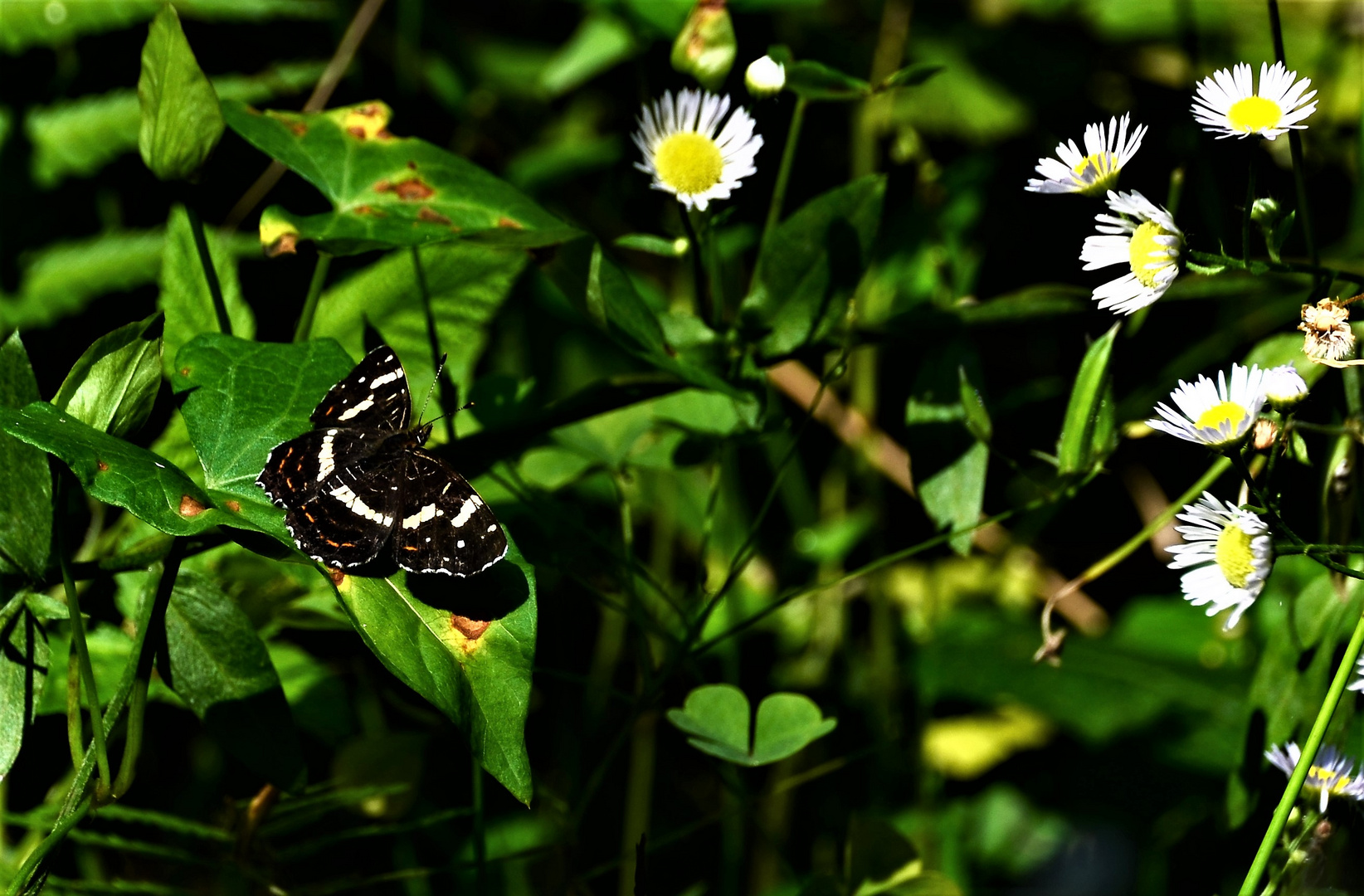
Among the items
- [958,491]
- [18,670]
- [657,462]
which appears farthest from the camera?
[657,462]

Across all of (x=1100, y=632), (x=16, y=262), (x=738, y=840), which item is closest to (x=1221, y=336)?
(x=1100, y=632)

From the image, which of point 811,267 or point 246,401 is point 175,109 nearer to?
point 246,401

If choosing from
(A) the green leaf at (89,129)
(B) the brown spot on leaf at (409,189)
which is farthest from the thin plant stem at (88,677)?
(A) the green leaf at (89,129)

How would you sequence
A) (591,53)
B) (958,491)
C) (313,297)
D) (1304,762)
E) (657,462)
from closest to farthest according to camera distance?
(1304,762) < (313,297) < (958,491) < (657,462) < (591,53)

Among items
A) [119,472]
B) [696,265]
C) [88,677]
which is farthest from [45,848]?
[696,265]

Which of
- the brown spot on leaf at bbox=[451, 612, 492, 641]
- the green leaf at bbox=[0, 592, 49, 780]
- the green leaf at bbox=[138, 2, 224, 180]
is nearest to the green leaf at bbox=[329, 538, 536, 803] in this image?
the brown spot on leaf at bbox=[451, 612, 492, 641]

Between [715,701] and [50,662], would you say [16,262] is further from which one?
[715,701]

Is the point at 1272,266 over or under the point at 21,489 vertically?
over
